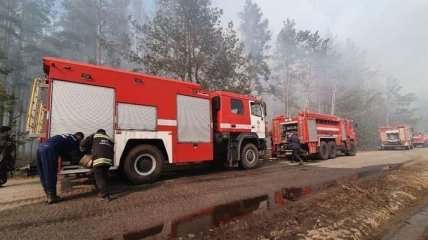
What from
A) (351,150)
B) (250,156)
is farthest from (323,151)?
(250,156)

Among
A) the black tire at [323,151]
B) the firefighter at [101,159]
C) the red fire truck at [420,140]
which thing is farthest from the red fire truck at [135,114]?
the red fire truck at [420,140]

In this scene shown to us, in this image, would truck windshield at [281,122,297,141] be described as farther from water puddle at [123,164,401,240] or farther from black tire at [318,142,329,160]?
water puddle at [123,164,401,240]

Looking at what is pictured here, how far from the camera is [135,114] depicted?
8469 mm

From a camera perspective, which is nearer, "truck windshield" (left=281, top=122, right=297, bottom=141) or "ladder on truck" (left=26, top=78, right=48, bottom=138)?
"ladder on truck" (left=26, top=78, right=48, bottom=138)

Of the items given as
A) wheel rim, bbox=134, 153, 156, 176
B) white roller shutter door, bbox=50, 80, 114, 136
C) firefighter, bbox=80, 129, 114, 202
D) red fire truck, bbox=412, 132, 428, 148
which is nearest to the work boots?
firefighter, bbox=80, 129, 114, 202

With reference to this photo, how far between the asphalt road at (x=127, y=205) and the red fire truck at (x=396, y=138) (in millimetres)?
26841

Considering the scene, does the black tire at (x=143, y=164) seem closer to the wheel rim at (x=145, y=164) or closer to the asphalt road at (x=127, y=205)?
the wheel rim at (x=145, y=164)

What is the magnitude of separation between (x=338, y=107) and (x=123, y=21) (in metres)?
28.7

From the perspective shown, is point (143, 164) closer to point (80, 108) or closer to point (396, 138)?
point (80, 108)

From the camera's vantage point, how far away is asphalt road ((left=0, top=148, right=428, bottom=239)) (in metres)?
4.68

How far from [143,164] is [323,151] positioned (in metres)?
12.3

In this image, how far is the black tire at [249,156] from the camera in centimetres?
1166

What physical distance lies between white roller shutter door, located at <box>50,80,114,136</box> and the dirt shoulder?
14.9 feet

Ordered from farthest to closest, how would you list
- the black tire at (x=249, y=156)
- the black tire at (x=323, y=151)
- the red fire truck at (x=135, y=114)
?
the black tire at (x=323, y=151) → the black tire at (x=249, y=156) → the red fire truck at (x=135, y=114)
